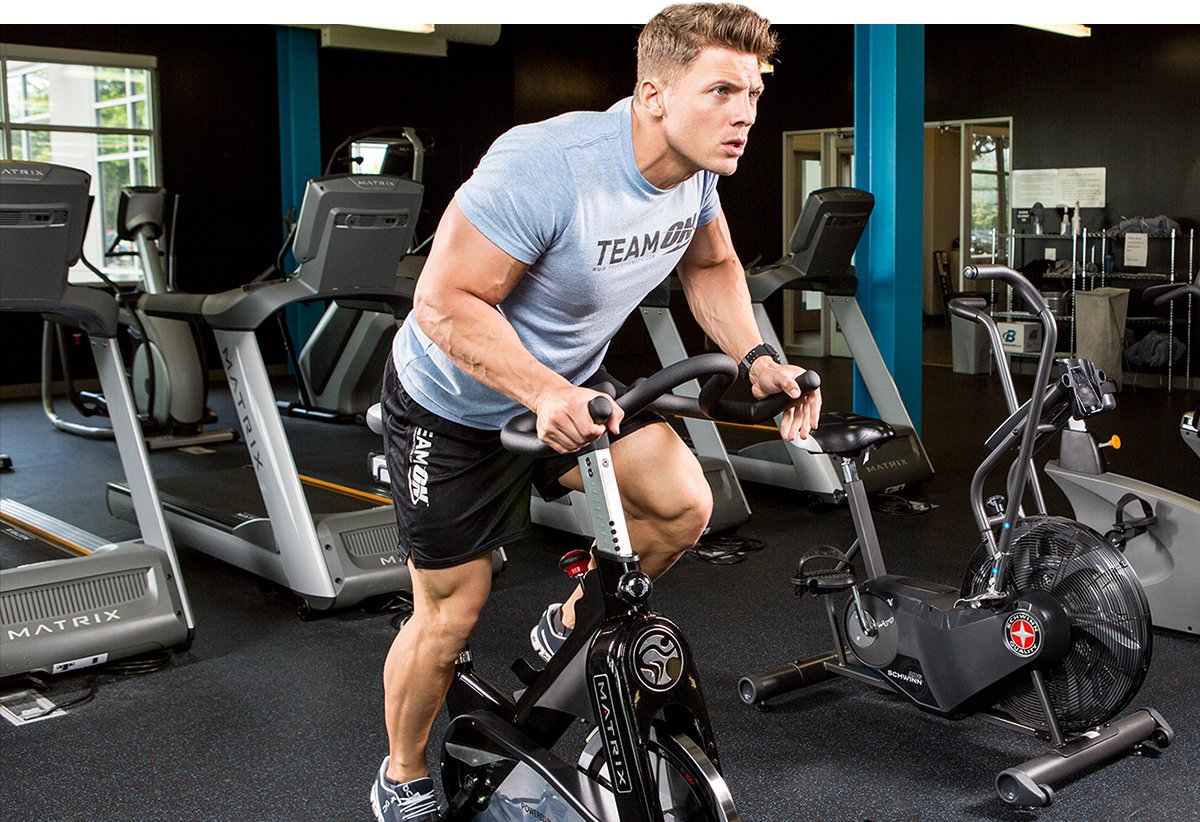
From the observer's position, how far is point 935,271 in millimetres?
11047

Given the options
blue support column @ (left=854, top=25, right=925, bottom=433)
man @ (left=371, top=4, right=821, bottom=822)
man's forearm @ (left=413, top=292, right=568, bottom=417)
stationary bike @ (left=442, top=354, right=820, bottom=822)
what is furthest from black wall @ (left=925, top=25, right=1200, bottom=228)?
man's forearm @ (left=413, top=292, right=568, bottom=417)

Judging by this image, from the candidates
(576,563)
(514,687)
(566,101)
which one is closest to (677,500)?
(576,563)

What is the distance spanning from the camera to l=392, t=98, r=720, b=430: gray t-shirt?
1821 mm

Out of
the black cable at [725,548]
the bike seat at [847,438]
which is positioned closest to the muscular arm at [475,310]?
the bike seat at [847,438]

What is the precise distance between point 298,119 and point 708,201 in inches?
316

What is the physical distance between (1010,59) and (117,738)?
8726 millimetres

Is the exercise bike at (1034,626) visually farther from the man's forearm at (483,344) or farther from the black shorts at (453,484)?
the man's forearm at (483,344)

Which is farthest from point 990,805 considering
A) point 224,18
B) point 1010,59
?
point 1010,59

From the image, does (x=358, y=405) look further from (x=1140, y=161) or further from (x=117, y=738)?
(x=1140, y=161)

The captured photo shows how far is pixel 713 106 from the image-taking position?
1.78m

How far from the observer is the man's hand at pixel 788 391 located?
1820mm

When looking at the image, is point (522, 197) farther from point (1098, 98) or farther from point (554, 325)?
point (1098, 98)

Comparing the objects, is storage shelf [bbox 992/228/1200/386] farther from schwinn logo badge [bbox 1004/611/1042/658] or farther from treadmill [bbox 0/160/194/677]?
treadmill [bbox 0/160/194/677]

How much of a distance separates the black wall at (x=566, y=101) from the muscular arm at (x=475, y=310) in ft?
26.4
